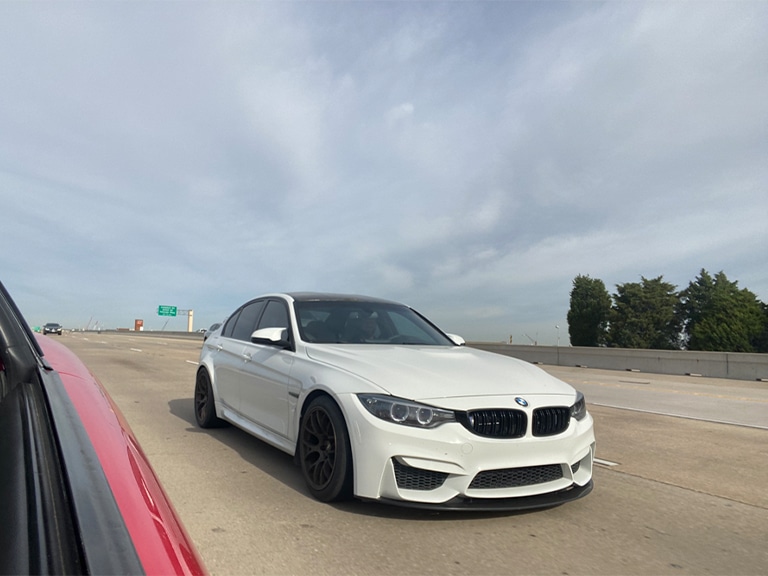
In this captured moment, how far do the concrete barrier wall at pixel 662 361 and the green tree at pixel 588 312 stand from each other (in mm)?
50754

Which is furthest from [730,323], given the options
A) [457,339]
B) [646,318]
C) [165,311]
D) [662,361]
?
[165,311]

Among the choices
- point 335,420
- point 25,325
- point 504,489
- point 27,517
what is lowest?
point 504,489

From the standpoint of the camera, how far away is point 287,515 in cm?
362

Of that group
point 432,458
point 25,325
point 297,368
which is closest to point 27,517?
point 25,325

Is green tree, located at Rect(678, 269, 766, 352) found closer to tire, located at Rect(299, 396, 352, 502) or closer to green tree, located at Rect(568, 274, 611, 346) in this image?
green tree, located at Rect(568, 274, 611, 346)

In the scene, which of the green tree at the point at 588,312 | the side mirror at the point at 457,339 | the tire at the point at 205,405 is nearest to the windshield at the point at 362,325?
the side mirror at the point at 457,339

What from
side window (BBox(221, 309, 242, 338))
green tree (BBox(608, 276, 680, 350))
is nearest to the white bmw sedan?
side window (BBox(221, 309, 242, 338))

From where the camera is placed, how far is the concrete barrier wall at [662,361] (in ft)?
62.0

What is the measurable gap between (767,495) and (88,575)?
5.15 meters

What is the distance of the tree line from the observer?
178 feet

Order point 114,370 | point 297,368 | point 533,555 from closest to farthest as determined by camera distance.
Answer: point 533,555 < point 297,368 < point 114,370

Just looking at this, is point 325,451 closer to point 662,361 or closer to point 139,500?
point 139,500

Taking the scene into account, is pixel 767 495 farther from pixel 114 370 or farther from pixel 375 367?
pixel 114 370

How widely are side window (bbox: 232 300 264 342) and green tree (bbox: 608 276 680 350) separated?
2652 inches
